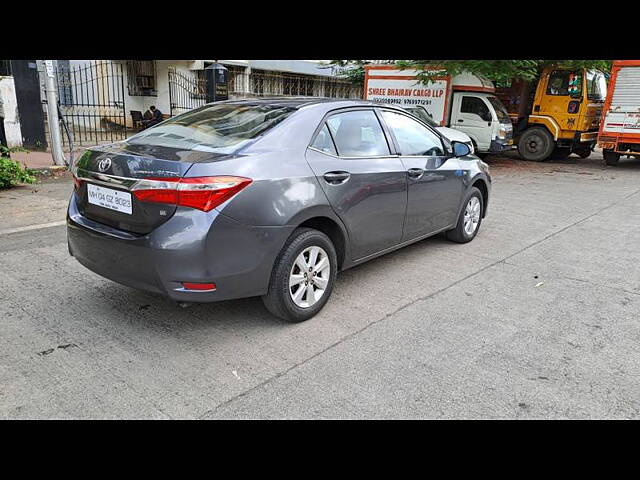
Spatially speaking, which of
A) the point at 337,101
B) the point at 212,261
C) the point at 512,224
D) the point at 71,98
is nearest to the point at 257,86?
the point at 71,98

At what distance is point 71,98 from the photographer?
15875 mm

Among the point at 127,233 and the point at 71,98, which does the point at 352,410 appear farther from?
the point at 71,98

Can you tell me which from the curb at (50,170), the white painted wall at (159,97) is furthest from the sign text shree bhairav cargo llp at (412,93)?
the curb at (50,170)

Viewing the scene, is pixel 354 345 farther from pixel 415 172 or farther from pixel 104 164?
pixel 104 164

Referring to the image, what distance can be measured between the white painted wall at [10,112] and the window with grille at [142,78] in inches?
289

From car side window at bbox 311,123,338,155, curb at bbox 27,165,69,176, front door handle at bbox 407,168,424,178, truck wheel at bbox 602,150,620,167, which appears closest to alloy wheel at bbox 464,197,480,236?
front door handle at bbox 407,168,424,178

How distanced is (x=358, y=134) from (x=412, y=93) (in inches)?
470

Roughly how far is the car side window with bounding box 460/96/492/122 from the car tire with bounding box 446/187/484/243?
8.97 m

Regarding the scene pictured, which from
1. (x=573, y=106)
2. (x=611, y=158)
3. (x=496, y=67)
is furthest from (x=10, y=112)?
(x=611, y=158)

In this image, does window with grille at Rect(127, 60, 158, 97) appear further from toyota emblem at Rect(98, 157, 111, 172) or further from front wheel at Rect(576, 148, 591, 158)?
toyota emblem at Rect(98, 157, 111, 172)

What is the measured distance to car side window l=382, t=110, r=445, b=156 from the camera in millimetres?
4699

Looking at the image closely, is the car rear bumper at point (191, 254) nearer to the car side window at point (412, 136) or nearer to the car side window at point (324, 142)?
the car side window at point (324, 142)

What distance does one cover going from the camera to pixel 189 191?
10.0 feet

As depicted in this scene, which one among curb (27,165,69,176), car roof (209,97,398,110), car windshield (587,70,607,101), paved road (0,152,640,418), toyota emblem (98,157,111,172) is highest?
car windshield (587,70,607,101)
